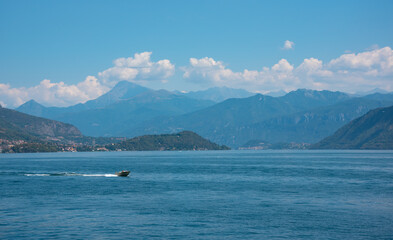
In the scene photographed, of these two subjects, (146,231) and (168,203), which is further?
(168,203)

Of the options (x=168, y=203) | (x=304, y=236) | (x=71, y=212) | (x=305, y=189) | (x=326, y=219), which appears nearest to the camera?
(x=304, y=236)

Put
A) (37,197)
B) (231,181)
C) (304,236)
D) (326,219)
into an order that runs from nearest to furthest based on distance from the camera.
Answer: (304,236) < (326,219) < (37,197) < (231,181)

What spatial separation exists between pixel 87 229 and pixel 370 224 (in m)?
52.9

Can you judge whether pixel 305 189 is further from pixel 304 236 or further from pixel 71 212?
pixel 71 212

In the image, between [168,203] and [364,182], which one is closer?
[168,203]

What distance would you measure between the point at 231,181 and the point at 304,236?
A: 90652 millimetres

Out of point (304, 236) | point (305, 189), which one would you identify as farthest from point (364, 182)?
point (304, 236)

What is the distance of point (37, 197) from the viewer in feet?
393

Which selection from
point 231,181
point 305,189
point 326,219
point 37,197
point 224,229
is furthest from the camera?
point 231,181

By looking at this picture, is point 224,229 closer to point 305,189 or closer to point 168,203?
point 168,203

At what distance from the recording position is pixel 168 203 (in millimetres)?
109500

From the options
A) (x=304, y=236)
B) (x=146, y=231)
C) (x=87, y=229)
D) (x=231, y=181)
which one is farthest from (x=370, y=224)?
(x=231, y=181)

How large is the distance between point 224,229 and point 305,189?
62.9m

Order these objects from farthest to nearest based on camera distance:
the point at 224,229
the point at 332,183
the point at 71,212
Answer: the point at 332,183 < the point at 71,212 < the point at 224,229
